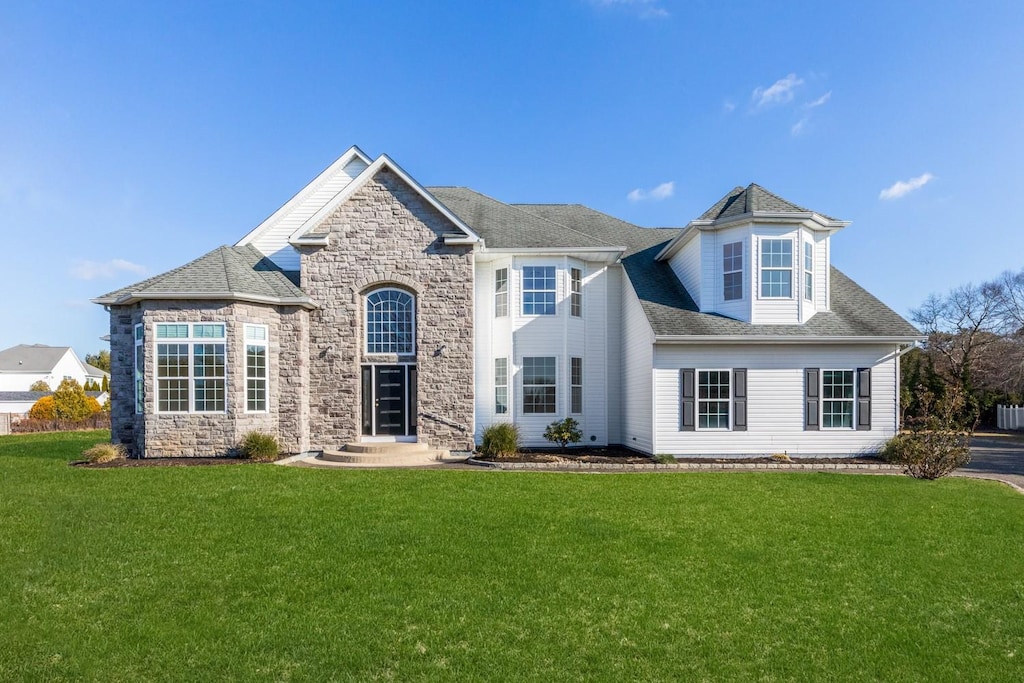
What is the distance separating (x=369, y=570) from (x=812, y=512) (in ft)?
23.0

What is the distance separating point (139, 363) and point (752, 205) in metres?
16.9

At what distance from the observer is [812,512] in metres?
9.20

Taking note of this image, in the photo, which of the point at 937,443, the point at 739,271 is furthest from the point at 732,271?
the point at 937,443

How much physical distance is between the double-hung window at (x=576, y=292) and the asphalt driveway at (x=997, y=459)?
34.5ft

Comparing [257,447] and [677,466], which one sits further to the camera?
[257,447]

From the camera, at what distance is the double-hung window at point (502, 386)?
1719cm

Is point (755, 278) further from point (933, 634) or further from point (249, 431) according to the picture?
point (249, 431)

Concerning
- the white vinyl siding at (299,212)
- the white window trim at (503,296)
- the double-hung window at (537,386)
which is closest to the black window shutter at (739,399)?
the double-hung window at (537,386)

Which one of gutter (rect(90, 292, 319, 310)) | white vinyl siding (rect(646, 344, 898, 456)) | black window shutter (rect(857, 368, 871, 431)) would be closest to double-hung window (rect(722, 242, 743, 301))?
white vinyl siding (rect(646, 344, 898, 456))

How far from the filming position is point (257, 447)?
47.4 feet

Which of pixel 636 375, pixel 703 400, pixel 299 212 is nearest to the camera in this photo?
pixel 703 400

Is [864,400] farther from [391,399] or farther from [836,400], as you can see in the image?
[391,399]

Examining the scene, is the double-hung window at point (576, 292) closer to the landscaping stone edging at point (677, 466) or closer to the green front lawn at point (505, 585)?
the landscaping stone edging at point (677, 466)

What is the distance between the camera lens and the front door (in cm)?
1639
